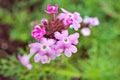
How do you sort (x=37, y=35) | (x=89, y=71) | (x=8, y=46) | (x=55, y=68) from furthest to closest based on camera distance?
(x=8, y=46) < (x=89, y=71) < (x=55, y=68) < (x=37, y=35)

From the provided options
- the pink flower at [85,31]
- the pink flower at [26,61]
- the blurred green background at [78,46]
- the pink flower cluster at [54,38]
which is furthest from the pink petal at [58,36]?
the pink flower at [85,31]

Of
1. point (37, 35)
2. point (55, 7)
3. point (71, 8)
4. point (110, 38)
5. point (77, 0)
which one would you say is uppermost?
point (77, 0)

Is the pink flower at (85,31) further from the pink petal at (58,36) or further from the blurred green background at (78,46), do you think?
the pink petal at (58,36)

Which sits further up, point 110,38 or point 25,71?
point 110,38

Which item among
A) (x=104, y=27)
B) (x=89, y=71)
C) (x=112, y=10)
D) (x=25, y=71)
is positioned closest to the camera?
(x=25, y=71)

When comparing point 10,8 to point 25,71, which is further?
point 10,8

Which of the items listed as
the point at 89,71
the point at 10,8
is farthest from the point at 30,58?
the point at 10,8

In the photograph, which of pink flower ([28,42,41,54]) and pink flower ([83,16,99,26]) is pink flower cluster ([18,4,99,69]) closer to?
pink flower ([28,42,41,54])

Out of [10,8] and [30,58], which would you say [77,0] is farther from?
[30,58]
